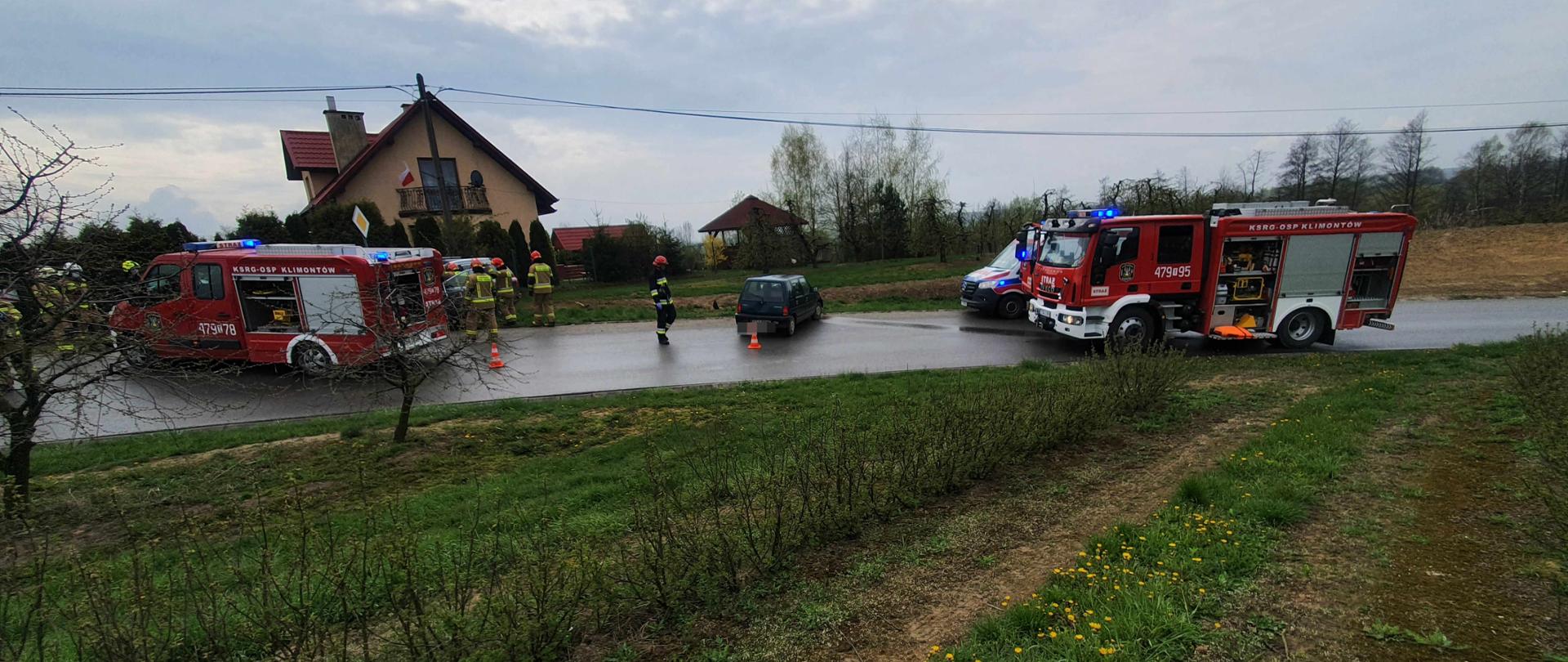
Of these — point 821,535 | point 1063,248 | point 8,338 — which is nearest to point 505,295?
point 8,338

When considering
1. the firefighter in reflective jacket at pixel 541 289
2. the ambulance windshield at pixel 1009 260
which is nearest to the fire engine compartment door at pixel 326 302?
the firefighter in reflective jacket at pixel 541 289

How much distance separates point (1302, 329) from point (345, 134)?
34300 mm

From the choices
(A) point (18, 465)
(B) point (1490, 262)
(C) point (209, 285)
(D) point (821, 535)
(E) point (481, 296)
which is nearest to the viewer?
(D) point (821, 535)

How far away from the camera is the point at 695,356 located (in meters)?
11.5

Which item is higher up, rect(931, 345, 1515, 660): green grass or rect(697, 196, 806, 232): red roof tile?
rect(697, 196, 806, 232): red roof tile

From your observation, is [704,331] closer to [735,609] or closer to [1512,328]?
[735,609]

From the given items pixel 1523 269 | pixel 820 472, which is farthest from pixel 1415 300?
pixel 820 472

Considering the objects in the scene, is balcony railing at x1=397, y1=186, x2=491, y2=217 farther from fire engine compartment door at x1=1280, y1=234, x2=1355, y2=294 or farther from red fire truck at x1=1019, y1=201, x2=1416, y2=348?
fire engine compartment door at x1=1280, y1=234, x2=1355, y2=294

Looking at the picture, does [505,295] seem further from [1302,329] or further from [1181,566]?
[1302,329]

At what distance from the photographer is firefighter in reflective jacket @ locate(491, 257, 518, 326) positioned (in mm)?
15148

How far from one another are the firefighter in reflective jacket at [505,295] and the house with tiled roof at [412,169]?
33.2 ft

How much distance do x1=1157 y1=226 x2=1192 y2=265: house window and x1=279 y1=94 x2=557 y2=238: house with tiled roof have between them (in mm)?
23310

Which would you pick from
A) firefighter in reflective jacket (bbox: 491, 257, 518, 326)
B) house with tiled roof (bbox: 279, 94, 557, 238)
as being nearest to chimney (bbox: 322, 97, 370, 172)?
house with tiled roof (bbox: 279, 94, 557, 238)

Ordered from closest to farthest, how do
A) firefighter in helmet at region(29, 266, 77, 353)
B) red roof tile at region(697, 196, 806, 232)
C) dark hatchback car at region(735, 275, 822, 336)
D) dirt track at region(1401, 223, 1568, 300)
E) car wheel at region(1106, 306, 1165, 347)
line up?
firefighter in helmet at region(29, 266, 77, 353) < car wheel at region(1106, 306, 1165, 347) < dark hatchback car at region(735, 275, 822, 336) < dirt track at region(1401, 223, 1568, 300) < red roof tile at region(697, 196, 806, 232)
